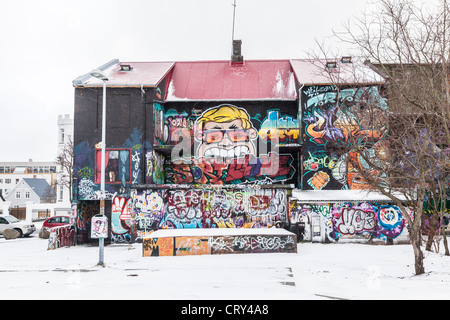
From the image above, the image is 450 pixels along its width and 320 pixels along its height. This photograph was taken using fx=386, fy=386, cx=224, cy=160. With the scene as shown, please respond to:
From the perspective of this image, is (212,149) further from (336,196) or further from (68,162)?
(68,162)

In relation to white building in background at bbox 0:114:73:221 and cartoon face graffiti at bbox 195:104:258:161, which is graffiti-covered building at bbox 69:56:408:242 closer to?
cartoon face graffiti at bbox 195:104:258:161

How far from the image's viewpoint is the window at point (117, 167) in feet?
71.4

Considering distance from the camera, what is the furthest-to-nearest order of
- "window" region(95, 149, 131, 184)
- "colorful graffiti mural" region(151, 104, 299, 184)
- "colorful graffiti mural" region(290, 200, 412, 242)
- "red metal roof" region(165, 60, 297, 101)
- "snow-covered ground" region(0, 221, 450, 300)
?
"red metal roof" region(165, 60, 297, 101) → "colorful graffiti mural" region(151, 104, 299, 184) → "window" region(95, 149, 131, 184) → "colorful graffiti mural" region(290, 200, 412, 242) → "snow-covered ground" region(0, 221, 450, 300)

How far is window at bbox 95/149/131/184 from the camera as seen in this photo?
2177 centimetres

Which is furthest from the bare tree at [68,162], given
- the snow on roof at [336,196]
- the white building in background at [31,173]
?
the snow on roof at [336,196]

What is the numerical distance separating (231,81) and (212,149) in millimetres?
5126

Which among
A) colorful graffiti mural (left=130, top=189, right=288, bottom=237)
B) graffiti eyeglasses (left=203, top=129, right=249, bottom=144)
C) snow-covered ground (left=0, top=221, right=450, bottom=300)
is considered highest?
graffiti eyeglasses (left=203, top=129, right=249, bottom=144)

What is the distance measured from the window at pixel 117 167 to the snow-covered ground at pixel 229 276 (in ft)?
18.0

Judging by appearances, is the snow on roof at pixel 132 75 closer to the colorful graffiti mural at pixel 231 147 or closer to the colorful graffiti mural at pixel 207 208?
the colorful graffiti mural at pixel 231 147

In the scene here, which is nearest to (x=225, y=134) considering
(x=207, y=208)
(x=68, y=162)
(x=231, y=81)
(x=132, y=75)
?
Result: (x=231, y=81)

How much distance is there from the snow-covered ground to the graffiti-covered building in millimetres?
3880

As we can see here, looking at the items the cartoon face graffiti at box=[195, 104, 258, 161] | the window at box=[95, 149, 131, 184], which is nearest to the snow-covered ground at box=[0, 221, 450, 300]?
the window at box=[95, 149, 131, 184]

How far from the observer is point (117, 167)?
861 inches

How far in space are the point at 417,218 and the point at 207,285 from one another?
252 inches
